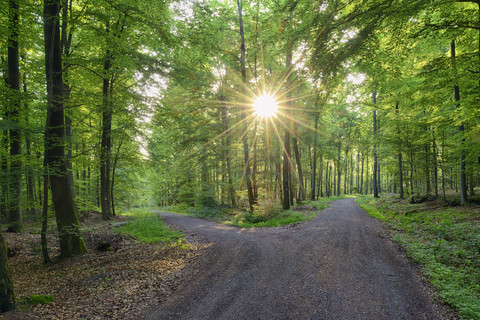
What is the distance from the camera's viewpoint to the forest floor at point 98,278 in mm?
4219

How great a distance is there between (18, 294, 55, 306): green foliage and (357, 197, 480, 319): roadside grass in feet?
26.0

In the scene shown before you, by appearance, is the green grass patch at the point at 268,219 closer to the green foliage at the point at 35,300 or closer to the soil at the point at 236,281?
the soil at the point at 236,281

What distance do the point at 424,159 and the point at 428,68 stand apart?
10.9m

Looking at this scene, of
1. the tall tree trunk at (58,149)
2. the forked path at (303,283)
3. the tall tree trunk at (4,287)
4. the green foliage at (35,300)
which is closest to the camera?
the tall tree trunk at (4,287)

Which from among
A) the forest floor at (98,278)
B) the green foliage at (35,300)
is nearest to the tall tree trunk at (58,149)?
the forest floor at (98,278)

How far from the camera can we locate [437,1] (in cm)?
588

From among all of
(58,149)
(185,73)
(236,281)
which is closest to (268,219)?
(236,281)

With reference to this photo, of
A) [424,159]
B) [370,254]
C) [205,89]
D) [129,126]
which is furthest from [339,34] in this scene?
[424,159]

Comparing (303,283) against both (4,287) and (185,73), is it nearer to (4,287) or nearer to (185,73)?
(4,287)

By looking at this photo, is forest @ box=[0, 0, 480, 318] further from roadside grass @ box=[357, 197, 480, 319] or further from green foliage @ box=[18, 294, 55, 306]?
roadside grass @ box=[357, 197, 480, 319]

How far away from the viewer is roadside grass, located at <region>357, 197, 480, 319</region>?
4293 mm

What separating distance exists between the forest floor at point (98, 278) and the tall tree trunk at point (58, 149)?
74cm

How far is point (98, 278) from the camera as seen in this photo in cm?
562

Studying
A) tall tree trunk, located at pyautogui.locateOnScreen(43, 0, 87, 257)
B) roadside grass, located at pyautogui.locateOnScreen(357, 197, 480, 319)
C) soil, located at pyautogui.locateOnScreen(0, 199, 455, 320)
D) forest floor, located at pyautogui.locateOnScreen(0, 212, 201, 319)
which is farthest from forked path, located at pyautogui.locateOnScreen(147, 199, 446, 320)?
tall tree trunk, located at pyautogui.locateOnScreen(43, 0, 87, 257)
